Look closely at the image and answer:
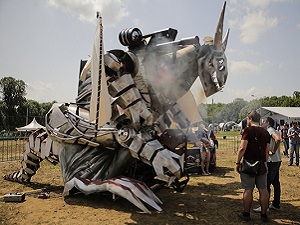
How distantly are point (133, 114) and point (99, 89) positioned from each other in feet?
2.82

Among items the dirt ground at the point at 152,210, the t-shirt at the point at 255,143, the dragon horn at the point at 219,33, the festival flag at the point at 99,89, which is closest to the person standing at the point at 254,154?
the t-shirt at the point at 255,143

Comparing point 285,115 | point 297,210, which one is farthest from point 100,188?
point 285,115

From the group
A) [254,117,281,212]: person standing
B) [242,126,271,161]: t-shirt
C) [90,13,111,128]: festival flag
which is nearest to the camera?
[242,126,271,161]: t-shirt

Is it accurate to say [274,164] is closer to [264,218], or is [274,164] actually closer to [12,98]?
[264,218]

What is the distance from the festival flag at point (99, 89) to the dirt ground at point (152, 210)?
175 cm

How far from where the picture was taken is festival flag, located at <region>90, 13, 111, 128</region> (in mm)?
4898

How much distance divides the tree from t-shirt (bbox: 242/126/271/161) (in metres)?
44.2

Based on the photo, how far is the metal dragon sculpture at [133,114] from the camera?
5.23 meters

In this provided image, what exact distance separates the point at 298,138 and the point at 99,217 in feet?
31.5

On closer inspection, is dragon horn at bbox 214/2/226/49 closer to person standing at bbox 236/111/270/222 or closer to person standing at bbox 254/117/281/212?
person standing at bbox 254/117/281/212

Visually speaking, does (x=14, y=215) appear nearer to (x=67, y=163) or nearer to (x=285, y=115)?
(x=67, y=163)

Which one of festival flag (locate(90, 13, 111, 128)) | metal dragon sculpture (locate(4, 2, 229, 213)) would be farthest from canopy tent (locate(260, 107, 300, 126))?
festival flag (locate(90, 13, 111, 128))

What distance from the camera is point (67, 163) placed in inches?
254

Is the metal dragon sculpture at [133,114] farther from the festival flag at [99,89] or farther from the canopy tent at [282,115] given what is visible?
the canopy tent at [282,115]
